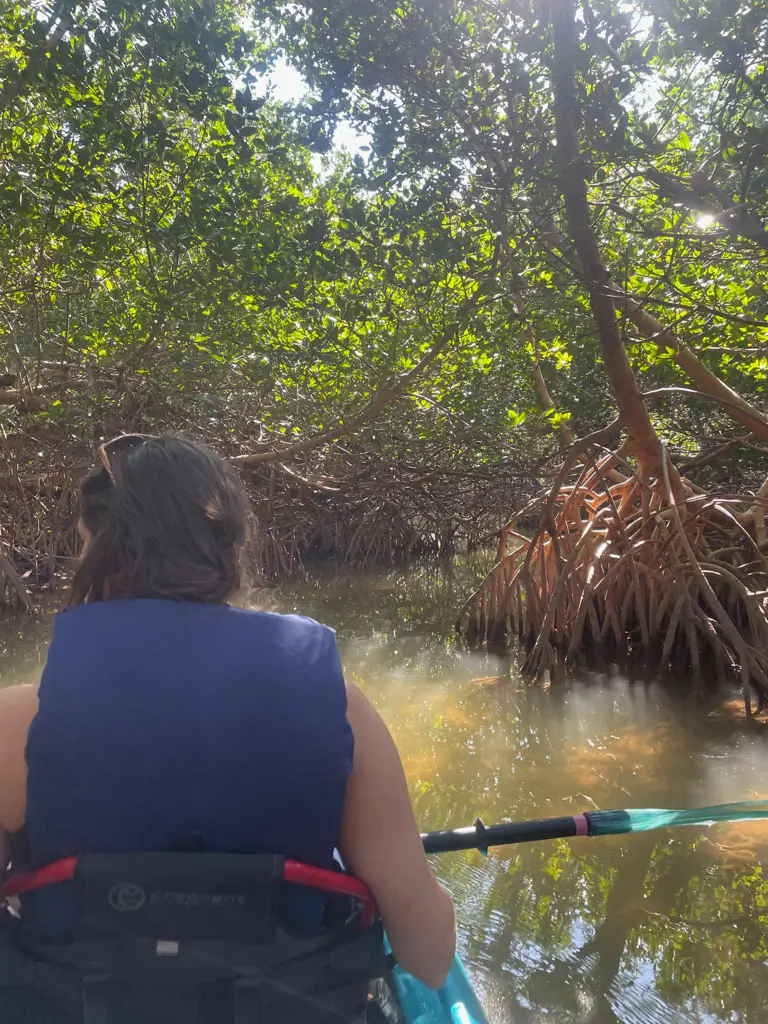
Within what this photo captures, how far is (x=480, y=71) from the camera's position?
2.96m

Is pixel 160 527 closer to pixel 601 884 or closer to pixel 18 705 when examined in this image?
pixel 18 705

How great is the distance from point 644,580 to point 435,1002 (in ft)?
13.7

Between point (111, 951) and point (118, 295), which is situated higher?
point (118, 295)

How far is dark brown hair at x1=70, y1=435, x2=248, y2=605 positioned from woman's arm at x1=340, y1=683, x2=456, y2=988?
0.82 ft

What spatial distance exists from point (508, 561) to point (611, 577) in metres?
0.97

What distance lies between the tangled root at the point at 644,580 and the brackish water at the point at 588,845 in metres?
0.38

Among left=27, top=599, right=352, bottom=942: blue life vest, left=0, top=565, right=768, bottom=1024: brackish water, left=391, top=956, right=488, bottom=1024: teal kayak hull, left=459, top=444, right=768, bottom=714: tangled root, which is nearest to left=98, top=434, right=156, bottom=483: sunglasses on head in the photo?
left=27, top=599, right=352, bottom=942: blue life vest

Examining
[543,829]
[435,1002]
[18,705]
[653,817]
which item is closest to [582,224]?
[653,817]

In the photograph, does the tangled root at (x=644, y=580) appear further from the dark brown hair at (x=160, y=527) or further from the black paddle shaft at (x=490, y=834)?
the dark brown hair at (x=160, y=527)

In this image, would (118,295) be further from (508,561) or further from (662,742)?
(662,742)

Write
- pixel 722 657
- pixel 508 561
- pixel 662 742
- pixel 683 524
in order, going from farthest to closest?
pixel 508 561 < pixel 683 524 < pixel 722 657 < pixel 662 742

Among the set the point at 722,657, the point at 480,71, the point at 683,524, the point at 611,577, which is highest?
the point at 480,71

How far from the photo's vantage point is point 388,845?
94 centimetres

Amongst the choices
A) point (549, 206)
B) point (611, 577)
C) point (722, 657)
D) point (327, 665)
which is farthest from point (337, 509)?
point (327, 665)
